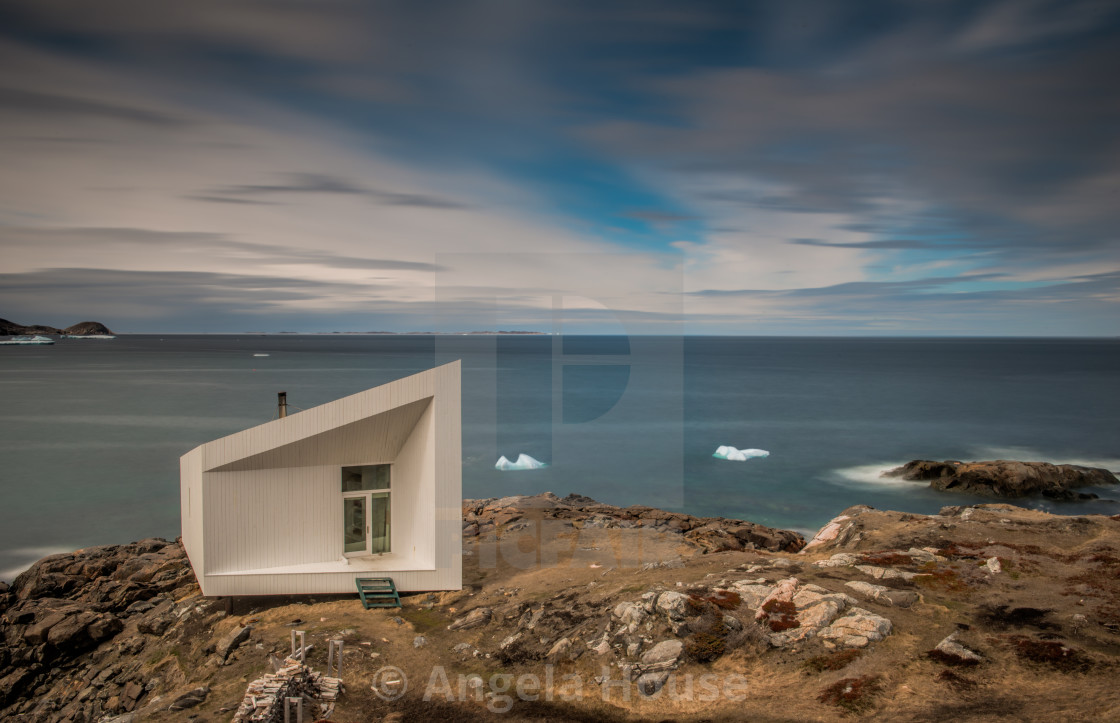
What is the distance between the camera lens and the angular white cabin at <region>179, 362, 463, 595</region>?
453 inches

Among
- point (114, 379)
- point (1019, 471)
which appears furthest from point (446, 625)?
point (114, 379)

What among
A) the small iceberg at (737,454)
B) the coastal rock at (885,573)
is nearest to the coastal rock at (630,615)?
the coastal rock at (885,573)

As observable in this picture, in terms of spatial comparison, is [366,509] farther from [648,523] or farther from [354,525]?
[648,523]

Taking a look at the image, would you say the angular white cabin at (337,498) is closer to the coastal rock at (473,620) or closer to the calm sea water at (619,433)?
the coastal rock at (473,620)

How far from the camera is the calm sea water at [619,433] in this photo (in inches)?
1110

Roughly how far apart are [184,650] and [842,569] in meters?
12.8

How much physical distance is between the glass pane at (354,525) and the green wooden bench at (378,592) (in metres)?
0.92

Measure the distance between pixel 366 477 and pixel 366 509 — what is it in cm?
69

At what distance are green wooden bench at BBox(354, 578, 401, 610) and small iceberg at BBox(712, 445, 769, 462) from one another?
29.2 m

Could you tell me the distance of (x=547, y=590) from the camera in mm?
12641

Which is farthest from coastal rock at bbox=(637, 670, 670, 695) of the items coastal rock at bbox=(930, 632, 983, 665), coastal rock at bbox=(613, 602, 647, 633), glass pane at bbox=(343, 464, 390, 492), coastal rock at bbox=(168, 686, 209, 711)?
glass pane at bbox=(343, 464, 390, 492)

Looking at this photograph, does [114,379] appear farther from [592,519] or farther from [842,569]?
[842,569]

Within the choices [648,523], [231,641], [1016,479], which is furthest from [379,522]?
[1016,479]

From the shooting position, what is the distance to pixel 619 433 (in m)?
44.0
